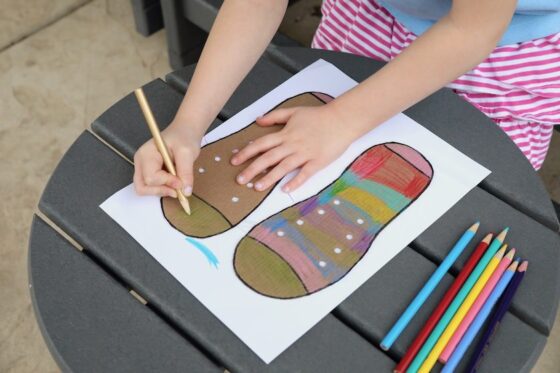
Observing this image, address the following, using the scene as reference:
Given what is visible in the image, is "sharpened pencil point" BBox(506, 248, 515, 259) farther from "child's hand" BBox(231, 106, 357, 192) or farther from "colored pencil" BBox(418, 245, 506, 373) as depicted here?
"child's hand" BBox(231, 106, 357, 192)

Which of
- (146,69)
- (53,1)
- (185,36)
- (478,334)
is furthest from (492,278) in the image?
(53,1)

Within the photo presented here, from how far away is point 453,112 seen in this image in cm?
88

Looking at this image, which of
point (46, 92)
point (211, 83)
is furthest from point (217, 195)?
point (46, 92)

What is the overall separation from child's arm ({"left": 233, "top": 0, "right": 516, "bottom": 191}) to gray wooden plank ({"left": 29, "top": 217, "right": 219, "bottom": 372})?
0.69ft

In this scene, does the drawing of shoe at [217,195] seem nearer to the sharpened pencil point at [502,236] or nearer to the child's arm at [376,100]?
the child's arm at [376,100]

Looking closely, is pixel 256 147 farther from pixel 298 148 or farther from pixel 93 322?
pixel 93 322

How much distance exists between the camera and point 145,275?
28.1 inches

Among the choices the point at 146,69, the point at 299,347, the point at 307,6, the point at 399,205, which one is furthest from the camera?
the point at 307,6

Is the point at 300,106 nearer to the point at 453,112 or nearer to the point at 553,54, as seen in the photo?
the point at 453,112

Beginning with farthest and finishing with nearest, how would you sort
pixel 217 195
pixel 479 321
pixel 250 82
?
pixel 250 82 → pixel 217 195 → pixel 479 321

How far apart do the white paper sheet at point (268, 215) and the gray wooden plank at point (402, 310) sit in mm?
14

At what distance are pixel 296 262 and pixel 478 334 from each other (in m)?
0.21

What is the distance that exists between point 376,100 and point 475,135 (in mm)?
144

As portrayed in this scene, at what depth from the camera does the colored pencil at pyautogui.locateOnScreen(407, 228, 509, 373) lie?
64 centimetres
